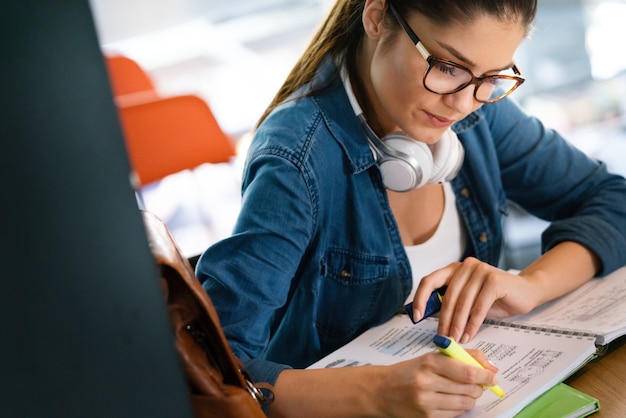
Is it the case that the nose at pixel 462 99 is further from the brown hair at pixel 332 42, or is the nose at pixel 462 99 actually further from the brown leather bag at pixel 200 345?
the brown leather bag at pixel 200 345

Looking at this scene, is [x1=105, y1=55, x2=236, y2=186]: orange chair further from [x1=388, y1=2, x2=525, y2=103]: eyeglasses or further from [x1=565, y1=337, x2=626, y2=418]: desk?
[x1=565, y1=337, x2=626, y2=418]: desk

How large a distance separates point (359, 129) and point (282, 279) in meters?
0.31

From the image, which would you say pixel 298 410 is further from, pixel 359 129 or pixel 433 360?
pixel 359 129

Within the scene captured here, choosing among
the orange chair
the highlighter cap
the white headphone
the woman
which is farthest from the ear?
the orange chair

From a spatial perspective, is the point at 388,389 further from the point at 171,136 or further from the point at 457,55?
the point at 171,136

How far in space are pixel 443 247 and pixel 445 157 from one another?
233mm

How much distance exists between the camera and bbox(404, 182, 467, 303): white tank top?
138cm

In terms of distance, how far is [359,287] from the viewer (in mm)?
1292

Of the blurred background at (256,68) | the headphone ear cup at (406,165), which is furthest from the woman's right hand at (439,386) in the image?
the blurred background at (256,68)

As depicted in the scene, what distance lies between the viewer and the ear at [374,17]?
1.22 m

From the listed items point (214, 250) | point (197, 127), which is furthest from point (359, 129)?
point (197, 127)

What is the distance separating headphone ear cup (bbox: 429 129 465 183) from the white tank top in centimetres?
16

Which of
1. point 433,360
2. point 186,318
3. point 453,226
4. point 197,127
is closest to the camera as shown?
point 186,318

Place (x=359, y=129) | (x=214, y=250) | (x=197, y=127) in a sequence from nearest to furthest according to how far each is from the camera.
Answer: (x=214, y=250), (x=359, y=129), (x=197, y=127)
